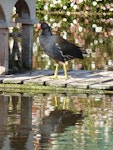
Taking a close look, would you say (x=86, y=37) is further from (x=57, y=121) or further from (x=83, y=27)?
(x=57, y=121)

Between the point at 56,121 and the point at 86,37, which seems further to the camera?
the point at 86,37

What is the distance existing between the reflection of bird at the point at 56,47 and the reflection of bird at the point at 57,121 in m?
2.47

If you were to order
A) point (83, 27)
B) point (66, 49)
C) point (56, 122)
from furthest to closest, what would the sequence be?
1. point (83, 27)
2. point (66, 49)
3. point (56, 122)

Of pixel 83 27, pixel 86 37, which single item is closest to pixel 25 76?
pixel 86 37

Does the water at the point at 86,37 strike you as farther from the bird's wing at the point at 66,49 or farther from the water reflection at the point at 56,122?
the water reflection at the point at 56,122

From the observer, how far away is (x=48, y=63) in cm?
1934

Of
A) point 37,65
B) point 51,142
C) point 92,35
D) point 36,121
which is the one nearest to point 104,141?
point 51,142

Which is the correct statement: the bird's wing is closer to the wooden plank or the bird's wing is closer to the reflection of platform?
the reflection of platform

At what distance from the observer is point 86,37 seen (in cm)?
2666

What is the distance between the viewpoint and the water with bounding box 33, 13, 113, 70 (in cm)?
1925

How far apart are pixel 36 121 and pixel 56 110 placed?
111cm

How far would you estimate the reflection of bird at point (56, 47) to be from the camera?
15.7 metres

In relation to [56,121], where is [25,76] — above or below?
above

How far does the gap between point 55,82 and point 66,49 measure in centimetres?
76
